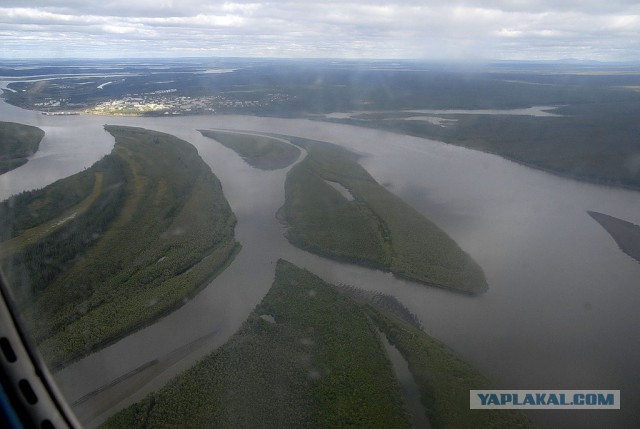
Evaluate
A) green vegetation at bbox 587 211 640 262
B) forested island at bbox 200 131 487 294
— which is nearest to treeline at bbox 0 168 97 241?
forested island at bbox 200 131 487 294

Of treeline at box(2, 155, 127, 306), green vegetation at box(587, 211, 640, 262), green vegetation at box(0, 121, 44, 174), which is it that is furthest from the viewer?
green vegetation at box(0, 121, 44, 174)

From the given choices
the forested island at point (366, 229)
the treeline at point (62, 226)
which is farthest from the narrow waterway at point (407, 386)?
the treeline at point (62, 226)

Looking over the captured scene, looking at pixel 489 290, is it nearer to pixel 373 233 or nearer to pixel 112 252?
pixel 373 233

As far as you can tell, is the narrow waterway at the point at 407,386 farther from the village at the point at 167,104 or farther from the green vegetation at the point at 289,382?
the village at the point at 167,104

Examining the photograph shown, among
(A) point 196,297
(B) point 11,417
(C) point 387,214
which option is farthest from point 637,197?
(B) point 11,417

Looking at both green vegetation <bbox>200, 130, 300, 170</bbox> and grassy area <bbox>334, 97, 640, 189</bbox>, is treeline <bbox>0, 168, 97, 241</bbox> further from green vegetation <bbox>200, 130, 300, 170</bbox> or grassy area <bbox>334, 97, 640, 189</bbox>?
grassy area <bbox>334, 97, 640, 189</bbox>

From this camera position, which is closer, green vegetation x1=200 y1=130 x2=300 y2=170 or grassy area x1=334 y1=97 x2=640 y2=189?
grassy area x1=334 y1=97 x2=640 y2=189

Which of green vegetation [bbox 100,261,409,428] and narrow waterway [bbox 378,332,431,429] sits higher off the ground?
green vegetation [bbox 100,261,409,428]

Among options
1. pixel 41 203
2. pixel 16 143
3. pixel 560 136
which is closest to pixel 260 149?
pixel 16 143
